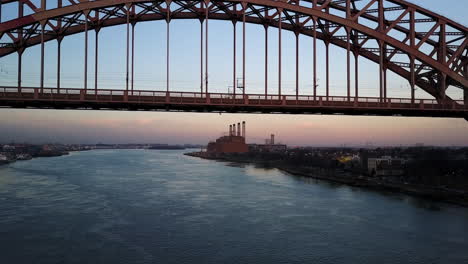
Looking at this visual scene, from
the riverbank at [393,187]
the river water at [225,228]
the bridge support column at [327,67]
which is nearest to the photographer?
the river water at [225,228]

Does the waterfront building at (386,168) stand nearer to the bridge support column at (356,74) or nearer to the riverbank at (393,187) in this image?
the riverbank at (393,187)

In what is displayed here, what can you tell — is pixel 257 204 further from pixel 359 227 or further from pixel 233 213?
pixel 359 227

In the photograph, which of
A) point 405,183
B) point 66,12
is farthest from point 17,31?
point 405,183

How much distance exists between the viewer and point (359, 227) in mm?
24781

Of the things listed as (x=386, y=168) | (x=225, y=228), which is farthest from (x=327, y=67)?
(x=386, y=168)

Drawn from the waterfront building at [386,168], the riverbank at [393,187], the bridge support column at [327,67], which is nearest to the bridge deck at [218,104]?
the bridge support column at [327,67]

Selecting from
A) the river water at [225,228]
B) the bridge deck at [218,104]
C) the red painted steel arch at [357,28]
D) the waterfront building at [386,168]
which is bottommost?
the river water at [225,228]

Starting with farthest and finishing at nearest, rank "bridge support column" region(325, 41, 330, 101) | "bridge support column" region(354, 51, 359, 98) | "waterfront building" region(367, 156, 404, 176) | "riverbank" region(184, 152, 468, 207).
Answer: "waterfront building" region(367, 156, 404, 176)
"riverbank" region(184, 152, 468, 207)
"bridge support column" region(354, 51, 359, 98)
"bridge support column" region(325, 41, 330, 101)

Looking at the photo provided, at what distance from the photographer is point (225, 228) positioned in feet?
78.6

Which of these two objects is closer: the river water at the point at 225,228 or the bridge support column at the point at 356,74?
the river water at the point at 225,228

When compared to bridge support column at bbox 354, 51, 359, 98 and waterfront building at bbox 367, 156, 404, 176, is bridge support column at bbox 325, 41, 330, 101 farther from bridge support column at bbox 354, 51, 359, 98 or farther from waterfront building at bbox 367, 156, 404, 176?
waterfront building at bbox 367, 156, 404, 176

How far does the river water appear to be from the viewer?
1886cm

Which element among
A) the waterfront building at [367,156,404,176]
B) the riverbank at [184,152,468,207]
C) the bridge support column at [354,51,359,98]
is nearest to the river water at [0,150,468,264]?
the riverbank at [184,152,468,207]

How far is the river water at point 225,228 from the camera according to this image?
61.9 ft
